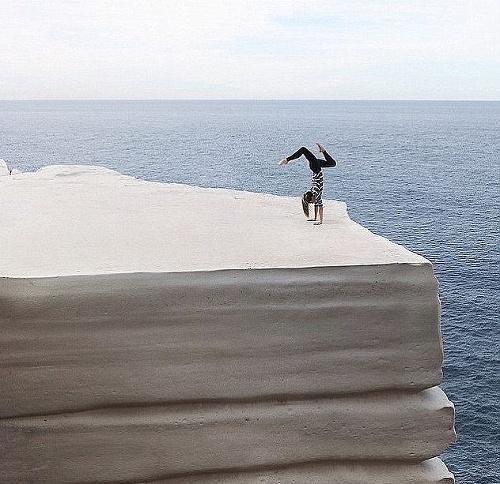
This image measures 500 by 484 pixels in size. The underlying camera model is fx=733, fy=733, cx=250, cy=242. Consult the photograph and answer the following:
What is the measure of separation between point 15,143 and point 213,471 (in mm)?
103376

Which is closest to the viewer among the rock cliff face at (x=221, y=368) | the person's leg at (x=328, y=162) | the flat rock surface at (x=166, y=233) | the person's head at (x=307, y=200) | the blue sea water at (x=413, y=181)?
the rock cliff face at (x=221, y=368)

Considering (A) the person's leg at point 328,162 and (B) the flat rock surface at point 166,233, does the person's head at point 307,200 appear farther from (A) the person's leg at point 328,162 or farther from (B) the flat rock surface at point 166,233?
(A) the person's leg at point 328,162

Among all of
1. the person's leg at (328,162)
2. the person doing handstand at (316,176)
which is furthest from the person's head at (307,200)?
the person's leg at (328,162)

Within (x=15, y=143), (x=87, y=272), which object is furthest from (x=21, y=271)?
(x=15, y=143)

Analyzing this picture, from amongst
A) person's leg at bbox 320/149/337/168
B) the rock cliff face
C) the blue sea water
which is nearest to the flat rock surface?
the rock cliff face

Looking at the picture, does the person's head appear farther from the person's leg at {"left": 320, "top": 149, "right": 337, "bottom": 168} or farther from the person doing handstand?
the person's leg at {"left": 320, "top": 149, "right": 337, "bottom": 168}

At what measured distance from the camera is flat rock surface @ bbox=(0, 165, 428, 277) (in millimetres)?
6129

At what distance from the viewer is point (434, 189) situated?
222 feet

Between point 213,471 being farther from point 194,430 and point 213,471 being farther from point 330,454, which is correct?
point 330,454

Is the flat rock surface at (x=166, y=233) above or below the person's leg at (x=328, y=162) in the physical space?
below

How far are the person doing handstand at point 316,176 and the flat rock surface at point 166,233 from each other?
0.16m

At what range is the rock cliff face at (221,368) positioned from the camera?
5.85m

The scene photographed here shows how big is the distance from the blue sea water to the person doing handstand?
1.65ft

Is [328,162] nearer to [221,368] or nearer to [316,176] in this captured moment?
[316,176]
